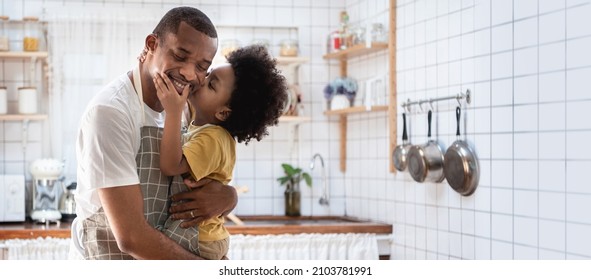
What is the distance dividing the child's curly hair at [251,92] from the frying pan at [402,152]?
183 cm

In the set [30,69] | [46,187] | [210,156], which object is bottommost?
[46,187]

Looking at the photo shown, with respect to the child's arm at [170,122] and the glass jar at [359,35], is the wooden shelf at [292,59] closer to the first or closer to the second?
the glass jar at [359,35]

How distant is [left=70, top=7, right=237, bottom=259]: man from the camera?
65.0 inches

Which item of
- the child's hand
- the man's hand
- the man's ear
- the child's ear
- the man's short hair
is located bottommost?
the man's hand

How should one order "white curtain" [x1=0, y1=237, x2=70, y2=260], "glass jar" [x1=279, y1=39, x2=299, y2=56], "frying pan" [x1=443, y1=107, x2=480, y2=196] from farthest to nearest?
"glass jar" [x1=279, y1=39, x2=299, y2=56] < "white curtain" [x1=0, y1=237, x2=70, y2=260] < "frying pan" [x1=443, y1=107, x2=480, y2=196]

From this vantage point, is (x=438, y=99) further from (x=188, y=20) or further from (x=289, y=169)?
(x=188, y=20)

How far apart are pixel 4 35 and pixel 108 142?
2885mm

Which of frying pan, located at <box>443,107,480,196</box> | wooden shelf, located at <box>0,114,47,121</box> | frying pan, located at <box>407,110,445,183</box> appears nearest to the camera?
frying pan, located at <box>443,107,480,196</box>

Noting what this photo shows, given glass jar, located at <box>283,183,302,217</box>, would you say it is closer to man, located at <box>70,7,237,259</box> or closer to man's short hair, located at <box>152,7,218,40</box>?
man, located at <box>70,7,237,259</box>

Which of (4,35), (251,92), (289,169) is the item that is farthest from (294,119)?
(251,92)

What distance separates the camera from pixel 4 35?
4.24 m

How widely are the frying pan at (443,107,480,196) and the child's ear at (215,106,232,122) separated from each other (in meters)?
1.54

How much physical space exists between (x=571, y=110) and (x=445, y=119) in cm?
86

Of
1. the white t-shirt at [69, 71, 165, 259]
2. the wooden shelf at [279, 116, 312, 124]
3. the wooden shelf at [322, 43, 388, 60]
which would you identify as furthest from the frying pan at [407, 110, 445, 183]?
the white t-shirt at [69, 71, 165, 259]
